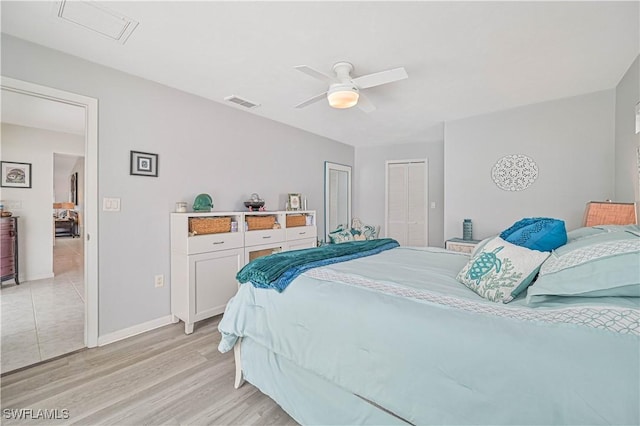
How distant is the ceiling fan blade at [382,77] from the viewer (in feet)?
6.84

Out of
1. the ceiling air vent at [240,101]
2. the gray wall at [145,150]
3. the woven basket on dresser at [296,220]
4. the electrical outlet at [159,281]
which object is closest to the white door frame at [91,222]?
the gray wall at [145,150]

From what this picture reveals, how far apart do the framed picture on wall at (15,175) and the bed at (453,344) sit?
491 cm

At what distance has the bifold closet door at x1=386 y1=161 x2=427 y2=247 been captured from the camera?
5.23 m

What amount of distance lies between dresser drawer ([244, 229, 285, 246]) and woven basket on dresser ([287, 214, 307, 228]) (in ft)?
0.95


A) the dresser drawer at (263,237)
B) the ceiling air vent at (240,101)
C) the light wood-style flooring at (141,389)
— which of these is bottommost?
the light wood-style flooring at (141,389)

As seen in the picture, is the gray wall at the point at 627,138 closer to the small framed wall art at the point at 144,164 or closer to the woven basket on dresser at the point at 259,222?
the woven basket on dresser at the point at 259,222

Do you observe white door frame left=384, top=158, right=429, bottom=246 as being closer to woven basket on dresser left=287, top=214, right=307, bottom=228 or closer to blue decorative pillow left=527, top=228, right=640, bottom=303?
woven basket on dresser left=287, top=214, right=307, bottom=228

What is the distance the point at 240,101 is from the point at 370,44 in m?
1.74

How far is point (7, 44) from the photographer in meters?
2.02

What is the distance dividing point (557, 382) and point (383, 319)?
550mm

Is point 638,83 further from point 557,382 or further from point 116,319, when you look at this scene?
point 116,319

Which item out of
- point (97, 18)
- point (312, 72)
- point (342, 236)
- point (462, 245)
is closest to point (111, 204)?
point (97, 18)

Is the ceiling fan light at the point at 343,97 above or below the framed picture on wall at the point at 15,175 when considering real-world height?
above

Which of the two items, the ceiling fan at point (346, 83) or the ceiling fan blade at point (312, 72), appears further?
the ceiling fan at point (346, 83)
